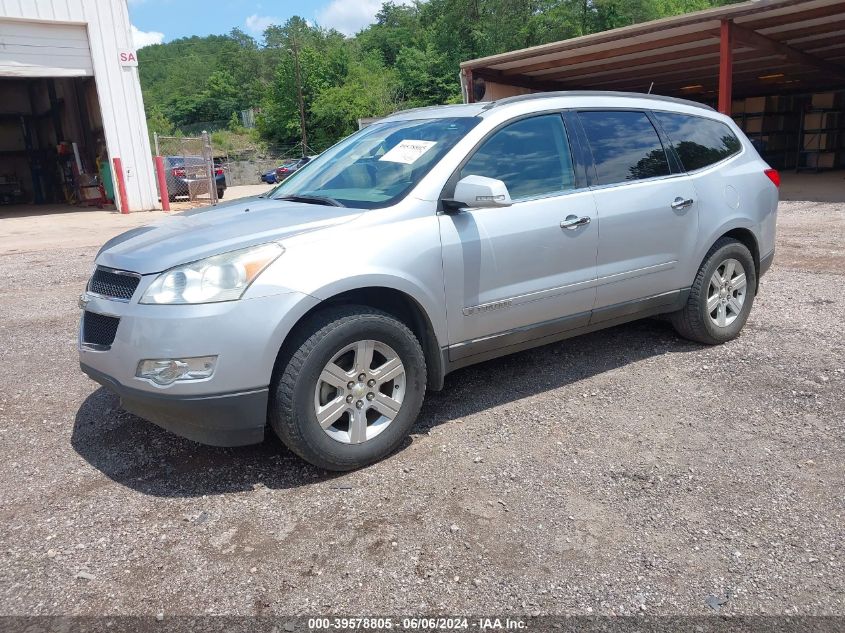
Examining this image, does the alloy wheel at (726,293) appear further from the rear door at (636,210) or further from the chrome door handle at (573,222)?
the chrome door handle at (573,222)

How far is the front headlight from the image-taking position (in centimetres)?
290

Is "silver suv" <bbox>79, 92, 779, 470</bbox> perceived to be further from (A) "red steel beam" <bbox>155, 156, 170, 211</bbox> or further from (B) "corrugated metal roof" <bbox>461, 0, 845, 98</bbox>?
(A) "red steel beam" <bbox>155, 156, 170, 211</bbox>

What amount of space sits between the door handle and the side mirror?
1587 millimetres

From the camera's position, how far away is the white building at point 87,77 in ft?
56.3

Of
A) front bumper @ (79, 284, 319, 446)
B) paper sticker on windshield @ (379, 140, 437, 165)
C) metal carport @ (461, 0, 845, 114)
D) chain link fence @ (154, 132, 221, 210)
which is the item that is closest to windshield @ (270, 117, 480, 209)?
paper sticker on windshield @ (379, 140, 437, 165)

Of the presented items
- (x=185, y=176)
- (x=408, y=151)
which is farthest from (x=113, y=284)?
(x=185, y=176)

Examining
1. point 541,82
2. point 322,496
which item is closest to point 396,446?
point 322,496

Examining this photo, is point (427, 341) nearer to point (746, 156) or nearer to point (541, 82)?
point (746, 156)

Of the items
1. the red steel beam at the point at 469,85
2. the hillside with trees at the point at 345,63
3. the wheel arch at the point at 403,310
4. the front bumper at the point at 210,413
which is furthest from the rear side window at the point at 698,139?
the hillside with trees at the point at 345,63

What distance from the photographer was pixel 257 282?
2924 millimetres

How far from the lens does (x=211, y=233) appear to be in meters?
3.28

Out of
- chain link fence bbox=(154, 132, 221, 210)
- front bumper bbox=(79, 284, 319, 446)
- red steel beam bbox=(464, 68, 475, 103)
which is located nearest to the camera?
front bumper bbox=(79, 284, 319, 446)

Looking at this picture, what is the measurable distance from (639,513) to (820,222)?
1012 cm

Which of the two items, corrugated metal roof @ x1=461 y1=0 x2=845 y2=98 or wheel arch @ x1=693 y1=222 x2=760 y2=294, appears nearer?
wheel arch @ x1=693 y1=222 x2=760 y2=294
